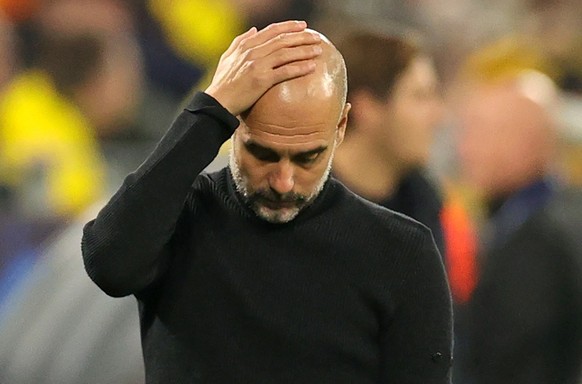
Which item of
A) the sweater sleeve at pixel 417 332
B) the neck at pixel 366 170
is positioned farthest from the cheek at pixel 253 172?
the neck at pixel 366 170

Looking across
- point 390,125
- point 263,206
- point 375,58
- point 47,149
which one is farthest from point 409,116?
point 47,149

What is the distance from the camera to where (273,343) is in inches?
65.6

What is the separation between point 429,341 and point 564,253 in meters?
1.44

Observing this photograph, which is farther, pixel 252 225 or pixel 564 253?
pixel 564 253

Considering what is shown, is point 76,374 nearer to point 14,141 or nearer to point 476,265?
point 476,265

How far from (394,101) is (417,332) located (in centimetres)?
Answer: 143

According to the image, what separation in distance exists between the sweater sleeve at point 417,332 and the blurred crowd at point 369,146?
87 centimetres

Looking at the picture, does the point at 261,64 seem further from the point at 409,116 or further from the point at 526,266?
the point at 526,266

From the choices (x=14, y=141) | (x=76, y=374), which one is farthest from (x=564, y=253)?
(x=14, y=141)

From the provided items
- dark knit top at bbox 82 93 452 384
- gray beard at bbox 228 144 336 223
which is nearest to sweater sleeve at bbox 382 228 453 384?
dark knit top at bbox 82 93 452 384

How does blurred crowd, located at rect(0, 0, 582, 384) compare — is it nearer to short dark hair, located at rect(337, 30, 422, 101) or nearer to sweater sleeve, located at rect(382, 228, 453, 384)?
short dark hair, located at rect(337, 30, 422, 101)

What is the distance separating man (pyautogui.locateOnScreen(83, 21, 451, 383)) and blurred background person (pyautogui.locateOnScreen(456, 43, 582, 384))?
1421 mm

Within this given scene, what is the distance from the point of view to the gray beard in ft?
5.42

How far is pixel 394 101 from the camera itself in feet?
9.95
